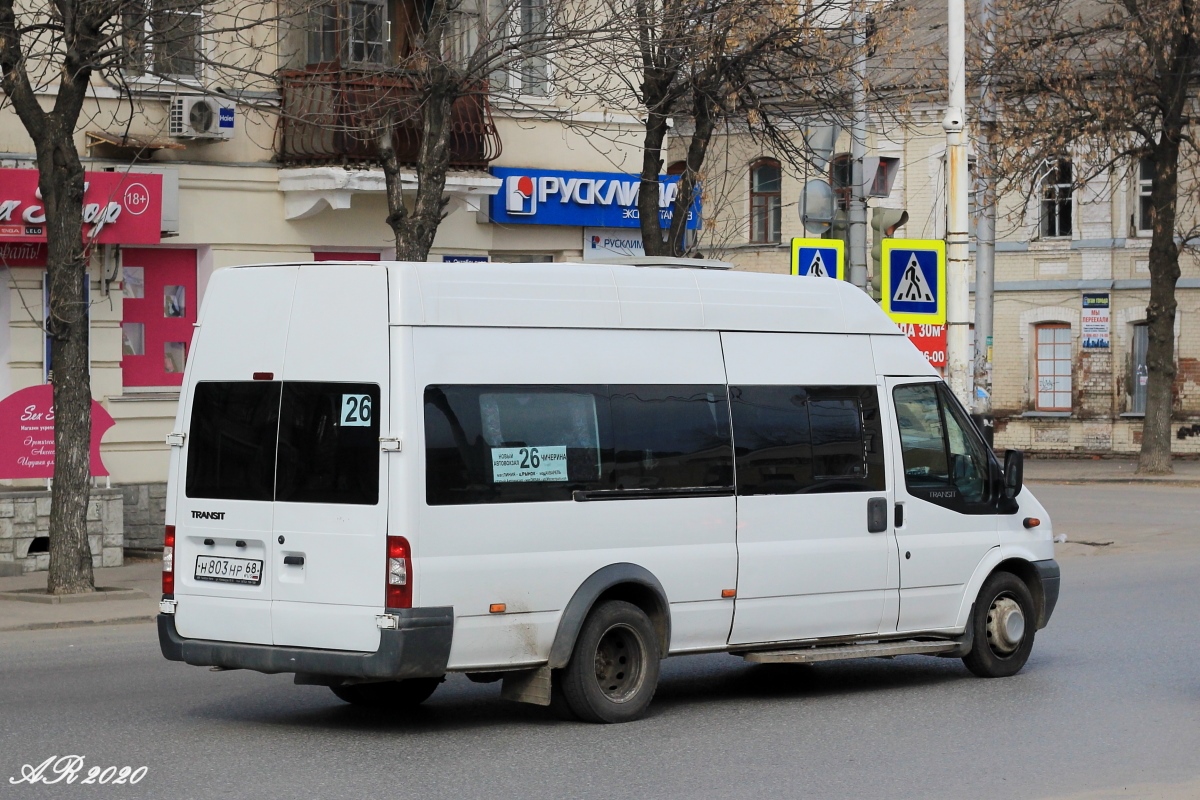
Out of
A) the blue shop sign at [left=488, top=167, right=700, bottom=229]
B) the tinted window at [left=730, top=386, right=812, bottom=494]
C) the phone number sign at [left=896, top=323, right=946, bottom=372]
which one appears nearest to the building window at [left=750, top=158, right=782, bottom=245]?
the blue shop sign at [left=488, top=167, right=700, bottom=229]

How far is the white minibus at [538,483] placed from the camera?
8.36 m

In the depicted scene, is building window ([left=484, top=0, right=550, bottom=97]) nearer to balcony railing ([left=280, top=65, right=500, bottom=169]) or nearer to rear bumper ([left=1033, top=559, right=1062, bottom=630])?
balcony railing ([left=280, top=65, right=500, bottom=169])

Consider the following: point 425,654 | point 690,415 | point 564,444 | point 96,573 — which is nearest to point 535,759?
point 425,654

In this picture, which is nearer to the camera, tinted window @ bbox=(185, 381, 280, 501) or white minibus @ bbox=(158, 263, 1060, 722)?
white minibus @ bbox=(158, 263, 1060, 722)

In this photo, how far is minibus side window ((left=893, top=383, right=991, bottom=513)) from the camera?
10516 millimetres

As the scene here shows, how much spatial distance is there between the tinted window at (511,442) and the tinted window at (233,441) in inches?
35.9

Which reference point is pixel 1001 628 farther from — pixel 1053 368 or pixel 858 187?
pixel 1053 368

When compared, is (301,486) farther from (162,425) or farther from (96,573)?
(162,425)

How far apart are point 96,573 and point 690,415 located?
30.3ft

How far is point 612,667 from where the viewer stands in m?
9.09

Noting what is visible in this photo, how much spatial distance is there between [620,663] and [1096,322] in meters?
33.3

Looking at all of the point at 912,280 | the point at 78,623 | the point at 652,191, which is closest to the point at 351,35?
the point at 652,191

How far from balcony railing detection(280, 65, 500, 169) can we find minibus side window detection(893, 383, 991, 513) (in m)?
8.52

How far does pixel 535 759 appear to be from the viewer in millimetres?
8016
